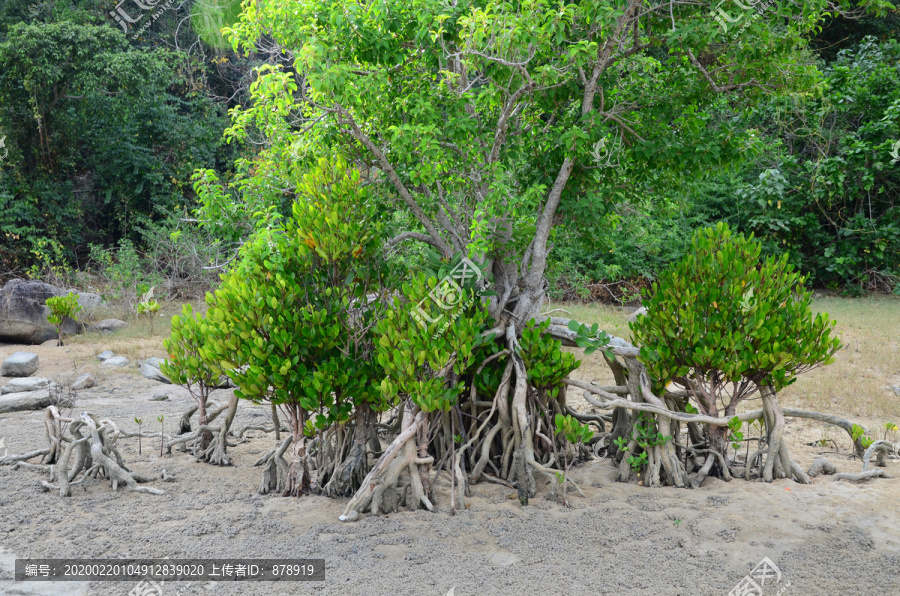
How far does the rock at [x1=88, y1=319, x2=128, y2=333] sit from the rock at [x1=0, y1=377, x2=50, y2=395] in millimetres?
3805

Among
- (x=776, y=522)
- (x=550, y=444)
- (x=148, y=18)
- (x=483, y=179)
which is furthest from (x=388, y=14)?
(x=148, y=18)

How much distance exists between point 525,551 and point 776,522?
173 centimetres

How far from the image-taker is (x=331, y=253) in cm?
490

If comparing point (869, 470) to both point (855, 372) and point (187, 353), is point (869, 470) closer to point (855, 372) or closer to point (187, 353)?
point (855, 372)

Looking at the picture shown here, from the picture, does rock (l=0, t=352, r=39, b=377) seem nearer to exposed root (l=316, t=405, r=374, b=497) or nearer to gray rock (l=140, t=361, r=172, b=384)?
gray rock (l=140, t=361, r=172, b=384)

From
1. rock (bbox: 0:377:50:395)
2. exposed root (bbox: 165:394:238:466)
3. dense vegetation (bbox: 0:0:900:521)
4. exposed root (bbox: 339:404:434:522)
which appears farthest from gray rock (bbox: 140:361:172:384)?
exposed root (bbox: 339:404:434:522)

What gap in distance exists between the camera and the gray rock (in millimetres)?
9891

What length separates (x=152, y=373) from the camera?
32.8 feet

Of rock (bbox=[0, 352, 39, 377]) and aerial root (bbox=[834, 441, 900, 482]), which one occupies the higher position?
aerial root (bbox=[834, 441, 900, 482])

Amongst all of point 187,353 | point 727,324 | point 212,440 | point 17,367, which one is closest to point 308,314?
point 187,353

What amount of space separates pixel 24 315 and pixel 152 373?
3.53m

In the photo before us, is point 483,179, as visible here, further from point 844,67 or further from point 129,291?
point 844,67

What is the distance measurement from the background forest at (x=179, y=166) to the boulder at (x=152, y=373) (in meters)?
4.94

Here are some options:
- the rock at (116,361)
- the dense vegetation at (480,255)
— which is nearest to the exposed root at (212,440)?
the dense vegetation at (480,255)
